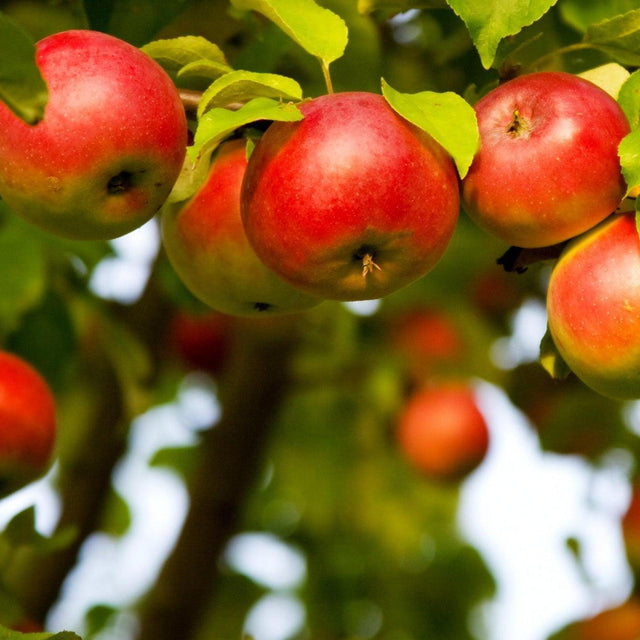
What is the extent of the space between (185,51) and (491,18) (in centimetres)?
30

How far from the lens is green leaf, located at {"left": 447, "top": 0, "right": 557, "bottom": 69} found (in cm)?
99

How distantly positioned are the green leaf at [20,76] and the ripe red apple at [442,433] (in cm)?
224

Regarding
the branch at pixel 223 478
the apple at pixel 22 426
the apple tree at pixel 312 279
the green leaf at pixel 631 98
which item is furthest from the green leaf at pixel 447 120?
the branch at pixel 223 478

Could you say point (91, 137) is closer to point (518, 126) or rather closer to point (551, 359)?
point (518, 126)

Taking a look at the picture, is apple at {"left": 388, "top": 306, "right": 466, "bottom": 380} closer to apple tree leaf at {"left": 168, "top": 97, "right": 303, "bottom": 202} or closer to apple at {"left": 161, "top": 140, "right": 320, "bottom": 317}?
apple at {"left": 161, "top": 140, "right": 320, "bottom": 317}

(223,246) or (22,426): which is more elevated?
(223,246)

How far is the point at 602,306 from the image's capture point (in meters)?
0.95

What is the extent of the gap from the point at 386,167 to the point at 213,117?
0.52 ft

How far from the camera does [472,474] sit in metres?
3.11

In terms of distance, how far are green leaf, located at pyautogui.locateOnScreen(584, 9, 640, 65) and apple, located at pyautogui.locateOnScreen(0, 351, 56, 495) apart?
2.77 feet

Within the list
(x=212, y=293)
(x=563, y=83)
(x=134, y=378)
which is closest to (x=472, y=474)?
(x=134, y=378)

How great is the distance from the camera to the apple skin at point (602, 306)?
935mm

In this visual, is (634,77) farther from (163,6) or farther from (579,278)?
(163,6)

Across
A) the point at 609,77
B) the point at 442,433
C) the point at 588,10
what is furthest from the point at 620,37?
the point at 442,433
